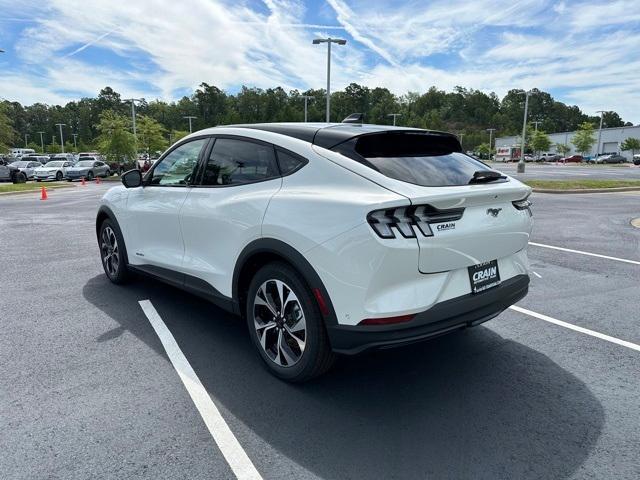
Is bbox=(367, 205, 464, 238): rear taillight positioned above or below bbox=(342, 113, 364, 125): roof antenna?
below

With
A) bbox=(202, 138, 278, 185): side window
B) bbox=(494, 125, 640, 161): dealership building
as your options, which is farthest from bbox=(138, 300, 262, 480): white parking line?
bbox=(494, 125, 640, 161): dealership building

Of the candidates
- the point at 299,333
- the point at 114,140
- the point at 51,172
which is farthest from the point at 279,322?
the point at 114,140

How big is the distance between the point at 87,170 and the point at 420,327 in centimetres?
3607

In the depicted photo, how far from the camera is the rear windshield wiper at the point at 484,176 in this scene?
126 inches

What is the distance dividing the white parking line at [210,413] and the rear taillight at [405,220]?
54.5 inches

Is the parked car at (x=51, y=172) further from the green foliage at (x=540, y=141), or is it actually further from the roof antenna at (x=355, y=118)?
the green foliage at (x=540, y=141)

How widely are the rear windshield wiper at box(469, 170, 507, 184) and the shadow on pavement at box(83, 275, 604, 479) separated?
4.54 ft

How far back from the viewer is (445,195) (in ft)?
9.01

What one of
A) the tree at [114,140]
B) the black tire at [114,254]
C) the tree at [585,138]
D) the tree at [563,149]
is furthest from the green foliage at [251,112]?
the black tire at [114,254]

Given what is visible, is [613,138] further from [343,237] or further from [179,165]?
[343,237]

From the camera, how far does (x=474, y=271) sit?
295 cm

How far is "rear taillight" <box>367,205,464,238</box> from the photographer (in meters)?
2.57

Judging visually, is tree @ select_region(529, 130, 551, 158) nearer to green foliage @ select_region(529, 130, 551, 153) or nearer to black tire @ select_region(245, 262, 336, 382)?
green foliage @ select_region(529, 130, 551, 153)

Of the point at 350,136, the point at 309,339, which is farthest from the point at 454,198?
the point at 309,339
